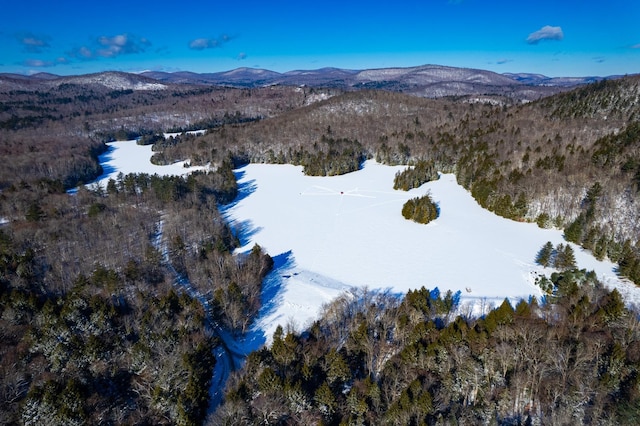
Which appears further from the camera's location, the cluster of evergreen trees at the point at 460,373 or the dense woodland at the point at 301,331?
the dense woodland at the point at 301,331

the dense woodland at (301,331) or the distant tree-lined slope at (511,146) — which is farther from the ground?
the distant tree-lined slope at (511,146)

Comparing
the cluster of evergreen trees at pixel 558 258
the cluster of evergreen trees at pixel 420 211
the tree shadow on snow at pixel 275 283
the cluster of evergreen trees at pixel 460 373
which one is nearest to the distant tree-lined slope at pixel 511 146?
the cluster of evergreen trees at pixel 558 258

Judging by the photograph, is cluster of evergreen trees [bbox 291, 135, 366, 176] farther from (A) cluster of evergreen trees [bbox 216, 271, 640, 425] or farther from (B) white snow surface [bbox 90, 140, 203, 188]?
(A) cluster of evergreen trees [bbox 216, 271, 640, 425]

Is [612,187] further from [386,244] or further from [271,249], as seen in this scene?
[271,249]

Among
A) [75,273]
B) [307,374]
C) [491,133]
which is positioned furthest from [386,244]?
[491,133]

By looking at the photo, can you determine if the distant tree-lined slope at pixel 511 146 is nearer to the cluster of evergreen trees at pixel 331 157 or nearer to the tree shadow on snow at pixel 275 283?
the cluster of evergreen trees at pixel 331 157

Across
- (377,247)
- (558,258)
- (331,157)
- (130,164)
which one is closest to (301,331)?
(377,247)

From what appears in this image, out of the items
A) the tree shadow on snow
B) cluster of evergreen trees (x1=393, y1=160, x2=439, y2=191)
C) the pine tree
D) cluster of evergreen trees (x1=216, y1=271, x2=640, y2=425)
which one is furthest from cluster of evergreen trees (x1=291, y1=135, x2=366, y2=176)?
cluster of evergreen trees (x1=216, y1=271, x2=640, y2=425)

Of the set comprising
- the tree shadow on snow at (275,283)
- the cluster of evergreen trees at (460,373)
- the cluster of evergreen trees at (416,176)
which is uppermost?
the cluster of evergreen trees at (416,176)
